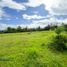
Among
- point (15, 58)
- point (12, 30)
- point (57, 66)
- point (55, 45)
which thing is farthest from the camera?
point (12, 30)

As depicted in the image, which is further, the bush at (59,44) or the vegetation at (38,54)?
the bush at (59,44)

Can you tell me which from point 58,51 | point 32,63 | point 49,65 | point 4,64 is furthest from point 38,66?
point 58,51

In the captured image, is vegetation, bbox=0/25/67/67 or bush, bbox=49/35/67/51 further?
bush, bbox=49/35/67/51

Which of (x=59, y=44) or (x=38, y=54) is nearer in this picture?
(x=38, y=54)

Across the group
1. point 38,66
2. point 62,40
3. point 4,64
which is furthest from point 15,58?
point 62,40

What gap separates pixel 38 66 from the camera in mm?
17344

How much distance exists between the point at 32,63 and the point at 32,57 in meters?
0.63

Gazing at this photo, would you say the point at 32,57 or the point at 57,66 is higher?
the point at 32,57

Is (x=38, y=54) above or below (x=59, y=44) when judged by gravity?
below

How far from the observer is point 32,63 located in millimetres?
16656

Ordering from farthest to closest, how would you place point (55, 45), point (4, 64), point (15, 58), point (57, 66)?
point (55, 45) < point (15, 58) < point (4, 64) < point (57, 66)

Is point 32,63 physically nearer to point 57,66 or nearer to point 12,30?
point 57,66

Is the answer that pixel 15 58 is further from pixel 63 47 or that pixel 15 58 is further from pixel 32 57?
pixel 63 47

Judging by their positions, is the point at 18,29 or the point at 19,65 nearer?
the point at 19,65
